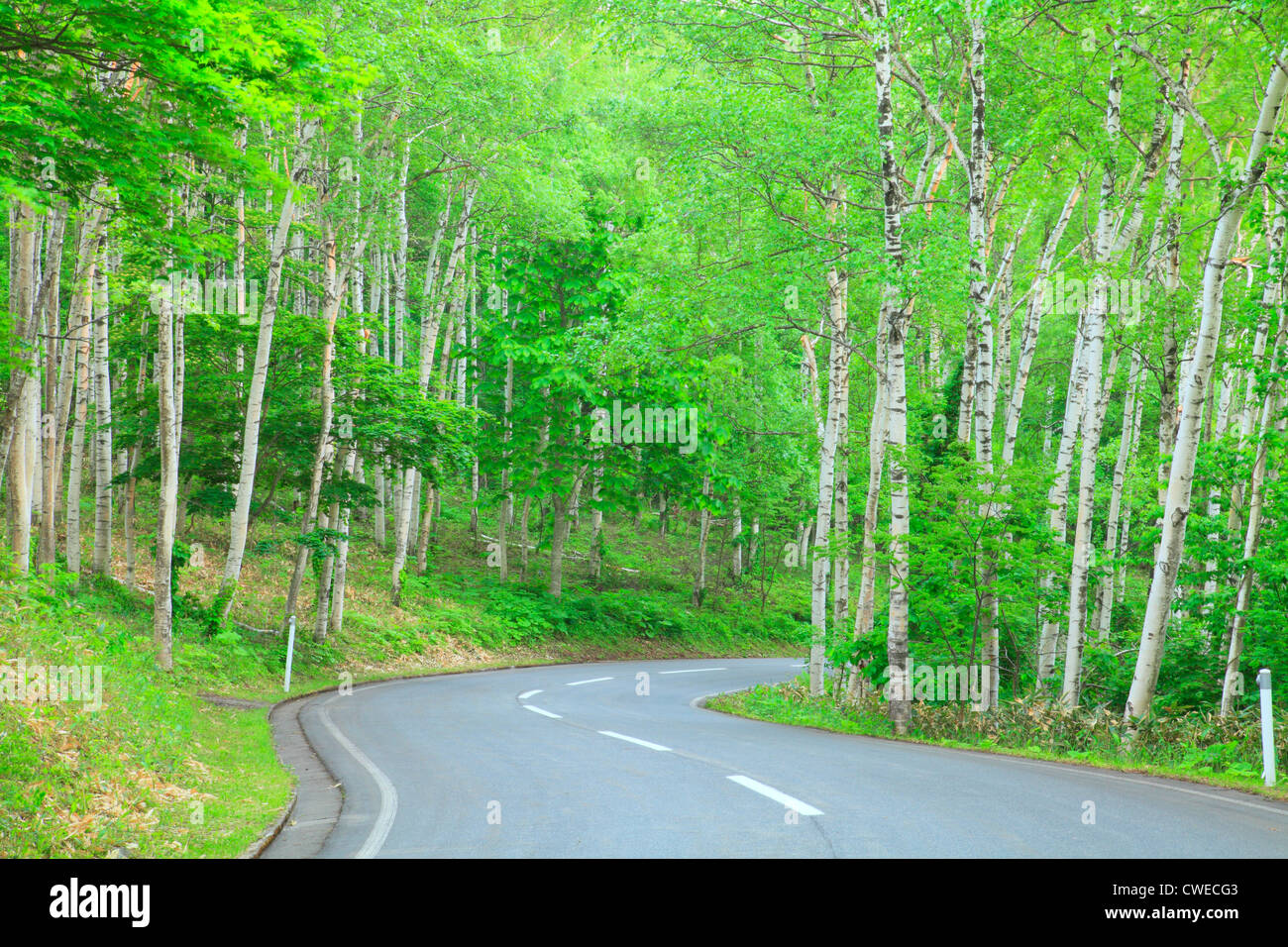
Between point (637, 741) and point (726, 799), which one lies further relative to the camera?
point (637, 741)

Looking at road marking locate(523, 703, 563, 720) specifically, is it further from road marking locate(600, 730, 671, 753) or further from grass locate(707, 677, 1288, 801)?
grass locate(707, 677, 1288, 801)

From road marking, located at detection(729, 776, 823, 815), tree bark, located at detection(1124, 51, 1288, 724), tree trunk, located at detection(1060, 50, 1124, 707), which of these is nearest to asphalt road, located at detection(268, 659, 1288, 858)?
road marking, located at detection(729, 776, 823, 815)

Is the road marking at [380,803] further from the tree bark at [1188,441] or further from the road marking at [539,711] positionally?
the tree bark at [1188,441]

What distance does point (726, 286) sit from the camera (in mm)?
16953

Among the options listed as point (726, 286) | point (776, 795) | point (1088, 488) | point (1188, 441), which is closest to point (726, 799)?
point (776, 795)

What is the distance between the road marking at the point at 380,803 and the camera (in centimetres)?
652

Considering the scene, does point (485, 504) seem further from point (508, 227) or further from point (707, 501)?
point (508, 227)

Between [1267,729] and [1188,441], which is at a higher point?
[1188,441]

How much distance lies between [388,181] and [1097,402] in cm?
1484

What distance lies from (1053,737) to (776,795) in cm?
742

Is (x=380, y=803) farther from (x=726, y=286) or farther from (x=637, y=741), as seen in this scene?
(x=726, y=286)
